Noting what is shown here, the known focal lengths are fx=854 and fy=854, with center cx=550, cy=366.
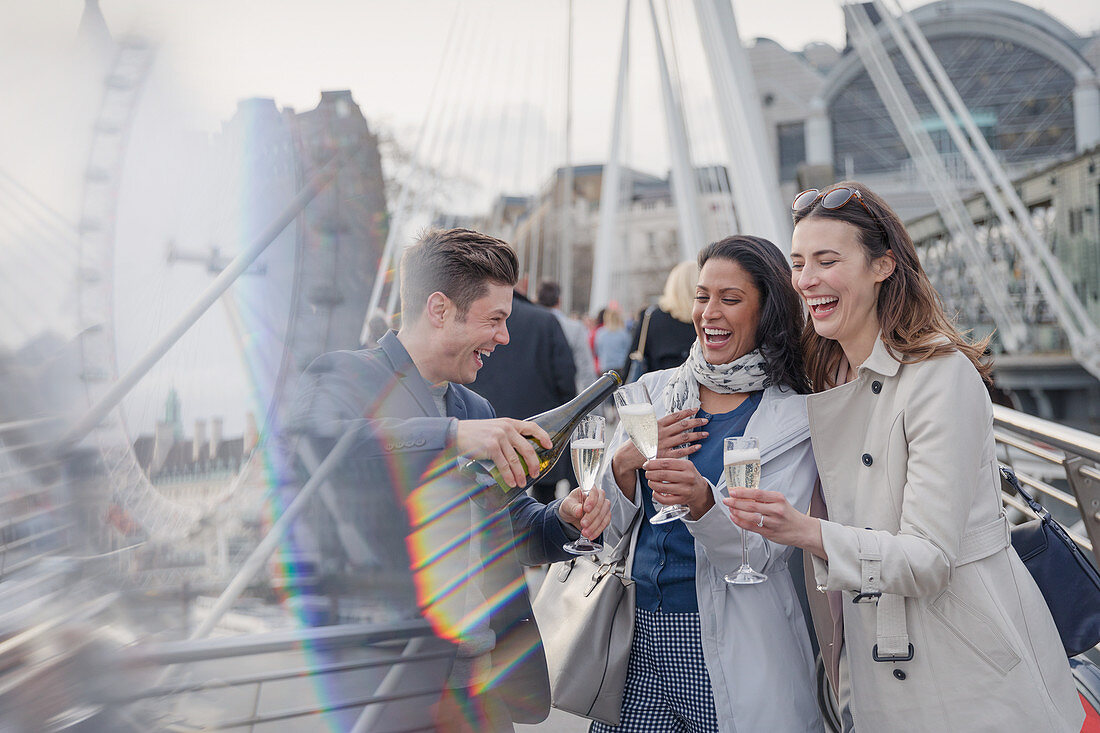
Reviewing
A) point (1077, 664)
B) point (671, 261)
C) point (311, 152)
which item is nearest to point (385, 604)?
point (311, 152)

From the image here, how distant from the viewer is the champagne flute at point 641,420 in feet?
5.76

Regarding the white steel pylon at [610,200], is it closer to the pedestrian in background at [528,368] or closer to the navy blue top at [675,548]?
the pedestrian in background at [528,368]

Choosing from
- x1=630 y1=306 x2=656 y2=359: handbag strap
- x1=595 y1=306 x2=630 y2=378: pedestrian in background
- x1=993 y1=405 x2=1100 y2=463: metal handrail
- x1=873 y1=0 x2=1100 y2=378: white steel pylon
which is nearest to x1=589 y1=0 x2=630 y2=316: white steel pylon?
x1=873 y1=0 x2=1100 y2=378: white steel pylon

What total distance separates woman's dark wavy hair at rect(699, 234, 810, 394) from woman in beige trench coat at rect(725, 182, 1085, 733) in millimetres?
225

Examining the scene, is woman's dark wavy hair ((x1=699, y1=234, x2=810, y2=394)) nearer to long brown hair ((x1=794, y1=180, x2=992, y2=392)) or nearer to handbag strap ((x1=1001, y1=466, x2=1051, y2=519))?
long brown hair ((x1=794, y1=180, x2=992, y2=392))

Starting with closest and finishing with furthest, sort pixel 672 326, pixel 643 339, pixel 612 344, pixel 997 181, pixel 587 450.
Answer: pixel 587 450, pixel 672 326, pixel 643 339, pixel 612 344, pixel 997 181

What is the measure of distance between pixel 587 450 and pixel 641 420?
0.15 meters

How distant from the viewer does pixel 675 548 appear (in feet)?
6.36

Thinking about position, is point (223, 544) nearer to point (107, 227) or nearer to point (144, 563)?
point (144, 563)

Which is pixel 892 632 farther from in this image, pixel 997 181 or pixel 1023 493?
pixel 997 181

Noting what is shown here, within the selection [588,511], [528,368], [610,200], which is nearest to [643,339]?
[528,368]

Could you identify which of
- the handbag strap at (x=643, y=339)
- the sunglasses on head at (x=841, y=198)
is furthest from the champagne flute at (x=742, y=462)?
the handbag strap at (x=643, y=339)

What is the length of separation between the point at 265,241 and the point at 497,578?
69 cm

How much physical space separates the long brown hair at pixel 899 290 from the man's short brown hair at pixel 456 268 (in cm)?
66
